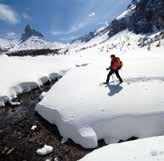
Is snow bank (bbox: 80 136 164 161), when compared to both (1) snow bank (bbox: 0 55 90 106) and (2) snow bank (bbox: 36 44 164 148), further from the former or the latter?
(1) snow bank (bbox: 0 55 90 106)

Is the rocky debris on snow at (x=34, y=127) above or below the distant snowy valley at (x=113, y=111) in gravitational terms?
below

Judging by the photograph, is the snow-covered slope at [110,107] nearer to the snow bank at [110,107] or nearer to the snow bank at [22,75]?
the snow bank at [110,107]

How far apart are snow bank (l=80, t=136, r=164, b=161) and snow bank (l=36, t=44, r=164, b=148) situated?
3002 mm

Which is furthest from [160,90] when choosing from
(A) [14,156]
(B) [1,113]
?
(B) [1,113]

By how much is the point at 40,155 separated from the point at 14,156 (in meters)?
1.32

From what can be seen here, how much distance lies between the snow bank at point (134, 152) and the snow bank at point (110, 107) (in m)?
3.00

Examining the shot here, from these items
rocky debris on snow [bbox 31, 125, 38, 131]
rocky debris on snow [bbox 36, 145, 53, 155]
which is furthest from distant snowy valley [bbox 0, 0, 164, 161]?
rocky debris on snow [bbox 36, 145, 53, 155]

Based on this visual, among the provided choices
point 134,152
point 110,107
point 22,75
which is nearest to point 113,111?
point 110,107

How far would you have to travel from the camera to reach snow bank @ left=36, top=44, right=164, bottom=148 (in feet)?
46.6

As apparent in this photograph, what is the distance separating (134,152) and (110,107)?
5301mm

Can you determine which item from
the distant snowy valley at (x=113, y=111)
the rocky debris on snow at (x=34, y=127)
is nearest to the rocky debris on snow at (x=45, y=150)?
the distant snowy valley at (x=113, y=111)

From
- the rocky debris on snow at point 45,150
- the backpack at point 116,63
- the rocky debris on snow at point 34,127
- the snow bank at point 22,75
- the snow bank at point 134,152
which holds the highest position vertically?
the backpack at point 116,63

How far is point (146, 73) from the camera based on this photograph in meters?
18.8

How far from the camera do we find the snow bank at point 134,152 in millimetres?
9688
